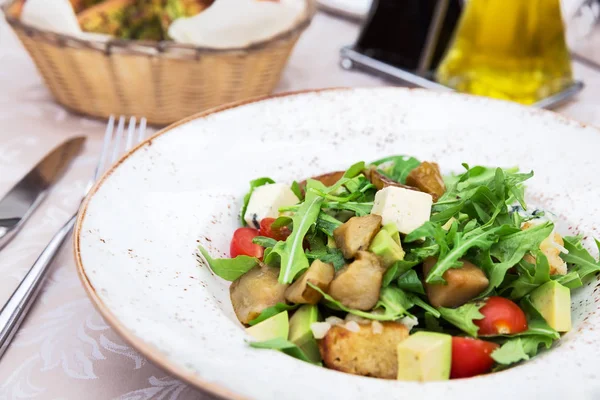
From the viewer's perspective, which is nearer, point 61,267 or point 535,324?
point 535,324

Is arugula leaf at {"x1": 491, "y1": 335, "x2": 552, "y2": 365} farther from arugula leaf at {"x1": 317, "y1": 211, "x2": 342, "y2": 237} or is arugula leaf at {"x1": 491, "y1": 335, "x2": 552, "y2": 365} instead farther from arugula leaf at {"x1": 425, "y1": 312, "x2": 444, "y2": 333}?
arugula leaf at {"x1": 317, "y1": 211, "x2": 342, "y2": 237}

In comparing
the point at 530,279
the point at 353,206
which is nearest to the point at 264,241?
the point at 353,206

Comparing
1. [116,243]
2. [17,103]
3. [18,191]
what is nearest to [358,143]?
[116,243]

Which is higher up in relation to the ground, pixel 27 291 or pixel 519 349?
pixel 519 349

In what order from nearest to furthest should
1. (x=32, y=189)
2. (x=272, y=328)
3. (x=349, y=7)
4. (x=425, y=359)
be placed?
(x=425, y=359)
(x=272, y=328)
(x=32, y=189)
(x=349, y=7)

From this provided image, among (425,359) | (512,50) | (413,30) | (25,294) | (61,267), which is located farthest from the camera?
(413,30)

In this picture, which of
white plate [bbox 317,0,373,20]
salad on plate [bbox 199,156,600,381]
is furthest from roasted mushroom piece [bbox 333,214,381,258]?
white plate [bbox 317,0,373,20]

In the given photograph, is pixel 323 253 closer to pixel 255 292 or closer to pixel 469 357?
pixel 255 292

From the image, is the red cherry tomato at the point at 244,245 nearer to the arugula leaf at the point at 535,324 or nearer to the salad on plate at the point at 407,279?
the salad on plate at the point at 407,279
